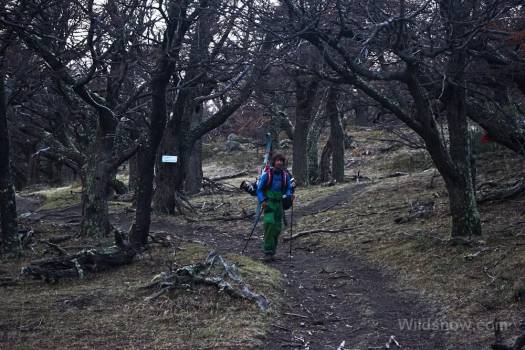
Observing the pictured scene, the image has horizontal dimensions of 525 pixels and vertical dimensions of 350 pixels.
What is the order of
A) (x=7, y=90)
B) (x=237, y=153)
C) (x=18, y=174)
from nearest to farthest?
(x=7, y=90) → (x=18, y=174) → (x=237, y=153)

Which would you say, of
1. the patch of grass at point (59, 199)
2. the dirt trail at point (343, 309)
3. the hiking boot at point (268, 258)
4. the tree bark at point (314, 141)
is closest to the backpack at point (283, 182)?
the hiking boot at point (268, 258)

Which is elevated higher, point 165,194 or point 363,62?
point 363,62

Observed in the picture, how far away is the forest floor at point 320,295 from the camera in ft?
20.0

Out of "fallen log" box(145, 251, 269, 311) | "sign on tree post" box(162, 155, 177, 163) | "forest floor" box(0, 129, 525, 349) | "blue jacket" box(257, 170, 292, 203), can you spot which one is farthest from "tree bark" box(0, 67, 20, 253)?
"sign on tree post" box(162, 155, 177, 163)

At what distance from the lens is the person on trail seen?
10938mm

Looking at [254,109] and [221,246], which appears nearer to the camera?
[221,246]

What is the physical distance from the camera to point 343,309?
7.81m

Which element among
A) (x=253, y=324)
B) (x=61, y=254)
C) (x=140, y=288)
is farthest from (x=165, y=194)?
(x=253, y=324)

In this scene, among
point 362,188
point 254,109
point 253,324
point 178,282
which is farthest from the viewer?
point 254,109

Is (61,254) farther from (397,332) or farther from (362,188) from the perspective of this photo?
(362,188)

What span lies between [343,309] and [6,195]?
21.0ft

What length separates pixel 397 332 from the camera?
6.62 meters

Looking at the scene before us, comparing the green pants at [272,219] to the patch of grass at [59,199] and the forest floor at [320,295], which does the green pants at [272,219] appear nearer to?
the forest floor at [320,295]

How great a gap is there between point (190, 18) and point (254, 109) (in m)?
16.7
